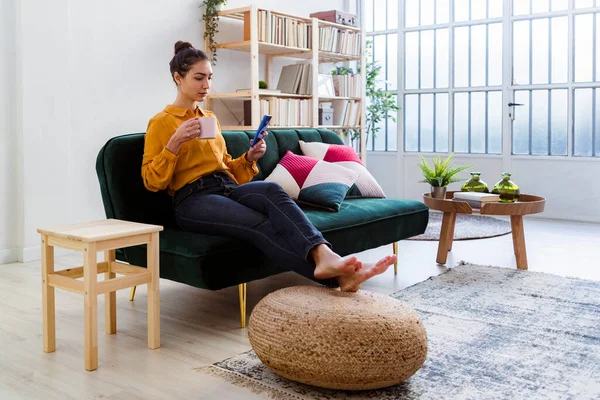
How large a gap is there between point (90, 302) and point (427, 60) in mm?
5456

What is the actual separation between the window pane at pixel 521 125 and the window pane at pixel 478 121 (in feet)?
1.15

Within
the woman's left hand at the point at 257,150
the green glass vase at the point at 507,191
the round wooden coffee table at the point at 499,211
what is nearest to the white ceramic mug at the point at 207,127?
the woman's left hand at the point at 257,150

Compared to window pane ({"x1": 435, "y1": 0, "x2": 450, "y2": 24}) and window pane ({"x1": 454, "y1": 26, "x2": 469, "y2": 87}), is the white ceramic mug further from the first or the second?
window pane ({"x1": 435, "y1": 0, "x2": 450, "y2": 24})

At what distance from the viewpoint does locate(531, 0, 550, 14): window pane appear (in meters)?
6.09

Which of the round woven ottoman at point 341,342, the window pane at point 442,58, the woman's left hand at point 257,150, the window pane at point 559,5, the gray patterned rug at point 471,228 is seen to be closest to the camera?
the round woven ottoman at point 341,342

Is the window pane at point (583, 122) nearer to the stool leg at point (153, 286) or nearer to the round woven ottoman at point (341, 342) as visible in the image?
the round woven ottoman at point (341, 342)

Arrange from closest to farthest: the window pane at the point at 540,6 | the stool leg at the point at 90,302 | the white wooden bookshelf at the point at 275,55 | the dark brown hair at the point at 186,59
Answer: the stool leg at the point at 90,302 < the dark brown hair at the point at 186,59 < the white wooden bookshelf at the point at 275,55 < the window pane at the point at 540,6

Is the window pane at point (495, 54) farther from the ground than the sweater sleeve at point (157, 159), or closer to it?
farther from the ground

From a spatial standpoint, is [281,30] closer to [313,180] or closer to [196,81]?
[313,180]

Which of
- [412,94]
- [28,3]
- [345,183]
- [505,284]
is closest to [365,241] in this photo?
[345,183]

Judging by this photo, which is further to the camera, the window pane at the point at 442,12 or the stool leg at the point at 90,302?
the window pane at the point at 442,12

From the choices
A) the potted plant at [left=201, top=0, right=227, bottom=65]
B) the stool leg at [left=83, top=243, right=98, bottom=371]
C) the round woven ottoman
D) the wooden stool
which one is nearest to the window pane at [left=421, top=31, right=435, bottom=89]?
the potted plant at [left=201, top=0, right=227, bottom=65]

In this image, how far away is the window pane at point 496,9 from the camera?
6.41m

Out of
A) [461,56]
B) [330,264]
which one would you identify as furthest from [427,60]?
[330,264]
